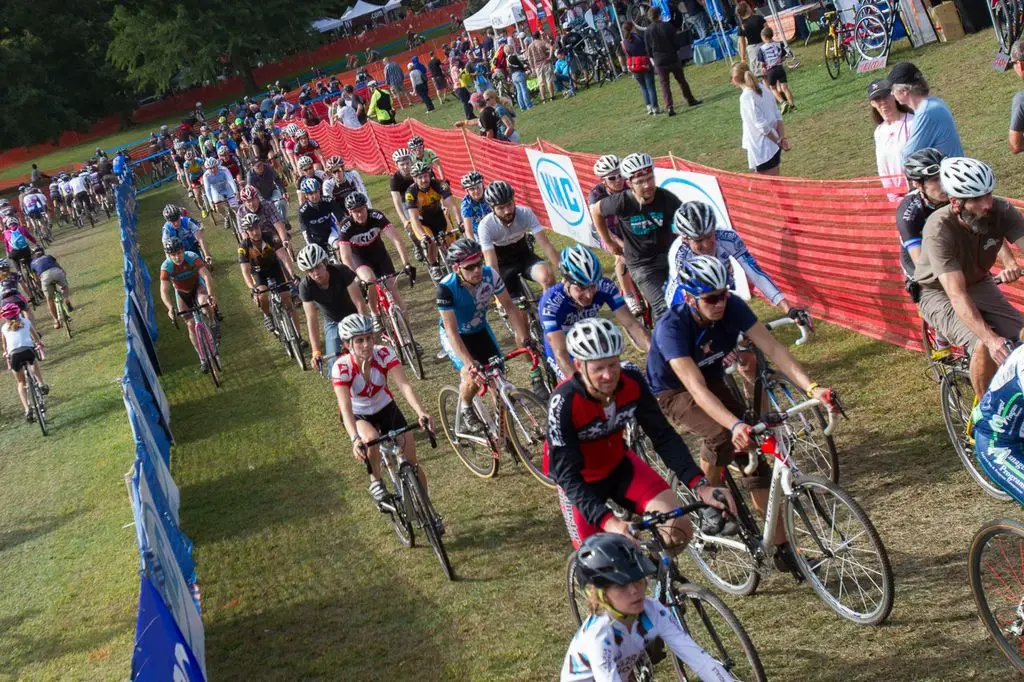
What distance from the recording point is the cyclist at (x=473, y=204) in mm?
14828

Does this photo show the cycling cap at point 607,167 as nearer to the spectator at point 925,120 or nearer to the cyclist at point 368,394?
the spectator at point 925,120

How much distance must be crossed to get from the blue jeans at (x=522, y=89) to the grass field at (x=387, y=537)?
713 inches

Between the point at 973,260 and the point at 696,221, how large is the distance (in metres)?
2.18

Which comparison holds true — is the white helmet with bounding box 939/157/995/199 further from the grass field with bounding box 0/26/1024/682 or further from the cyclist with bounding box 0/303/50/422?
the cyclist with bounding box 0/303/50/422

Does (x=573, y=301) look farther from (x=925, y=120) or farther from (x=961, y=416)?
(x=925, y=120)

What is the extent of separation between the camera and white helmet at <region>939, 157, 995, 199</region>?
692cm

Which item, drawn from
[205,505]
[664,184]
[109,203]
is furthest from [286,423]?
[109,203]

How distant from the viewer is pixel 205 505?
44.1ft

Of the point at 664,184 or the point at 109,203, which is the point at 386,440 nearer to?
the point at 664,184

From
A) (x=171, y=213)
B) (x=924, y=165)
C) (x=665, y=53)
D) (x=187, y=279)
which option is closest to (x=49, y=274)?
(x=171, y=213)

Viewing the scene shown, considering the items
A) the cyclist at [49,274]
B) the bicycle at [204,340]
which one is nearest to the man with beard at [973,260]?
the bicycle at [204,340]

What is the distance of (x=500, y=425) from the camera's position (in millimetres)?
11016

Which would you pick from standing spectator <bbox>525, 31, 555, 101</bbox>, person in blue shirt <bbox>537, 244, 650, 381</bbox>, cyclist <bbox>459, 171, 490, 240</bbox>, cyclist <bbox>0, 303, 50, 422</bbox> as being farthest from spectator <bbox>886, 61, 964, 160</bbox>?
standing spectator <bbox>525, 31, 555, 101</bbox>

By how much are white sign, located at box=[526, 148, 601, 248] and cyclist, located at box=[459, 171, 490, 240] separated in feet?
9.11
